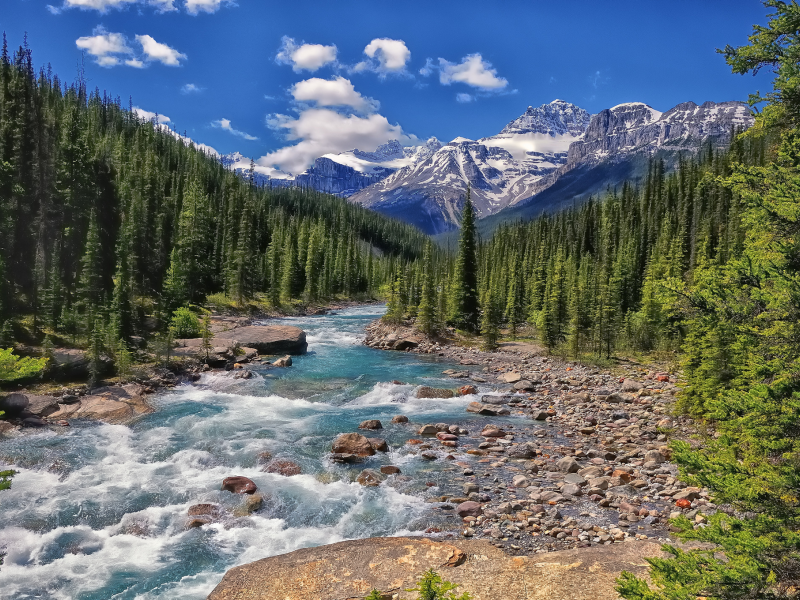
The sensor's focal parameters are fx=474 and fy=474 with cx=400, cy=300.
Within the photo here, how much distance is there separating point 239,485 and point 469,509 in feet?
25.0

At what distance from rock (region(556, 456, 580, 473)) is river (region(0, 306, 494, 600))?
4237 mm

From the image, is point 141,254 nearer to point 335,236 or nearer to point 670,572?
point 670,572

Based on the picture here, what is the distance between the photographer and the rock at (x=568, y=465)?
1708 cm

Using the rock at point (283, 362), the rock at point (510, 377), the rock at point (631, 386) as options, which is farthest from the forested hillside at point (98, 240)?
the rock at point (631, 386)

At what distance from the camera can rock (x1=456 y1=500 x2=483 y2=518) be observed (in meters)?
14.1

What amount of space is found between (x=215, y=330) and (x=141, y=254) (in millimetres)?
20252

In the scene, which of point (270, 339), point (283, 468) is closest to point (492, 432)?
point (283, 468)

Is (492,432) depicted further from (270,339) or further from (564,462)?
(270,339)

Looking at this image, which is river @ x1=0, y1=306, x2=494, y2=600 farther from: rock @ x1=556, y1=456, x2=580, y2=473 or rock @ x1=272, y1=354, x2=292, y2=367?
rock @ x1=272, y1=354, x2=292, y2=367

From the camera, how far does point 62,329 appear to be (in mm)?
33219

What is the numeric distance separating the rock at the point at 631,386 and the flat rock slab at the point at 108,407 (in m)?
27.0

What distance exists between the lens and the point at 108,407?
23297 mm

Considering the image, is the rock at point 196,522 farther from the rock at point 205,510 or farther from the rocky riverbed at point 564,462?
the rocky riverbed at point 564,462

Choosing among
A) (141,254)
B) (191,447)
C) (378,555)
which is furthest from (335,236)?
(378,555)
